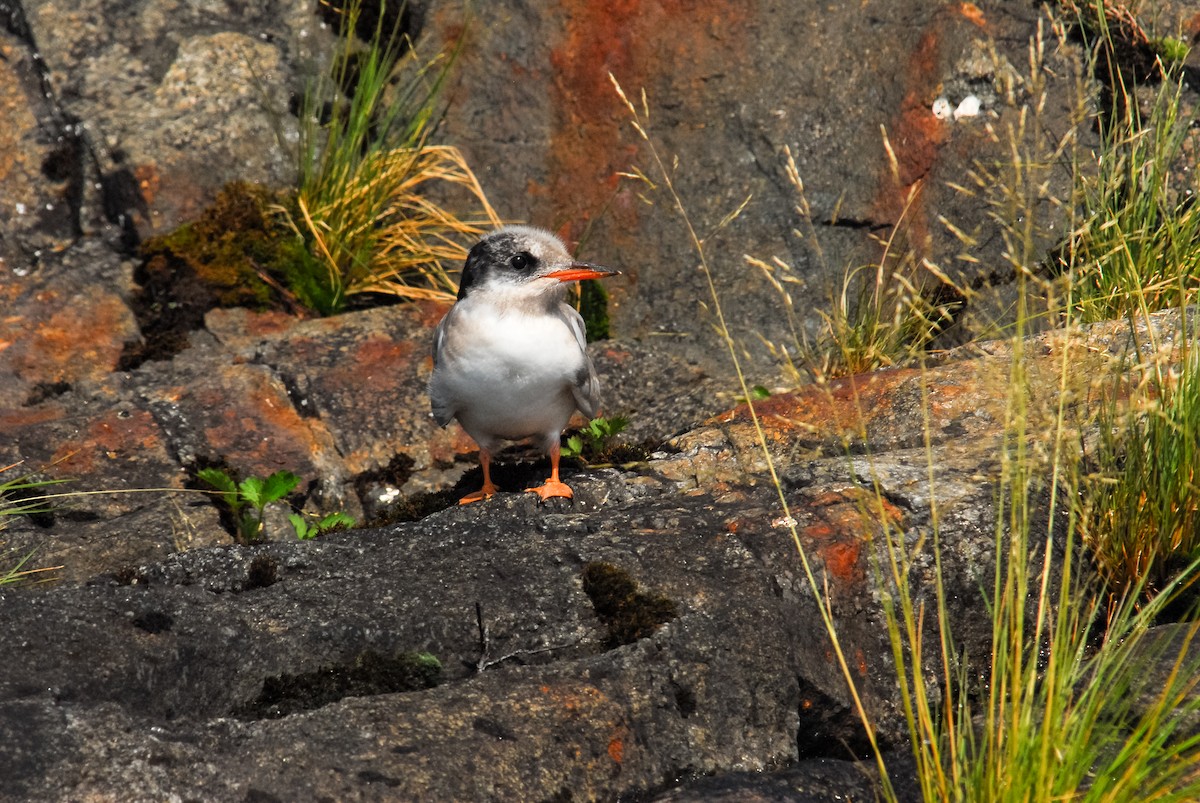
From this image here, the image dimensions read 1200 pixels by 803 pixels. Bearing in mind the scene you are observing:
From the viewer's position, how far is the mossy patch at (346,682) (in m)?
3.29

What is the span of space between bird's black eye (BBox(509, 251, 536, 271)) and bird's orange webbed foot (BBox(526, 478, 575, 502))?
0.81 meters

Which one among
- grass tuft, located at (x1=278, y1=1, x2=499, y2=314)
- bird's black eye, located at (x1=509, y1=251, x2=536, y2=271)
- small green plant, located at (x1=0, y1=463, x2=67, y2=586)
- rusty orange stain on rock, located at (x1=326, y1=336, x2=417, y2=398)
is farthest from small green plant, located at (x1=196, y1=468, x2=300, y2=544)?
grass tuft, located at (x1=278, y1=1, x2=499, y2=314)

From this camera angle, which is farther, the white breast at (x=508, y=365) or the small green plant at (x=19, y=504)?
the white breast at (x=508, y=365)

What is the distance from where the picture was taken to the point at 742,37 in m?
7.42

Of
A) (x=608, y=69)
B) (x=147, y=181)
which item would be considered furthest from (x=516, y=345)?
(x=147, y=181)

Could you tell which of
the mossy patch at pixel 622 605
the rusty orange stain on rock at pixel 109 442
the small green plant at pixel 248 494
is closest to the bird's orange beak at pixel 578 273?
the small green plant at pixel 248 494

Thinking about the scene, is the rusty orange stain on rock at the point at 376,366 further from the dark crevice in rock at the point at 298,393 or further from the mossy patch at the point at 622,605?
the mossy patch at the point at 622,605

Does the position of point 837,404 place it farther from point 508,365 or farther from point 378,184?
point 378,184

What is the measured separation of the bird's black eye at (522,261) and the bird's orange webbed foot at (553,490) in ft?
2.67

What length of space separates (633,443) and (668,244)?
5.51 feet

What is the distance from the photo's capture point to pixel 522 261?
4949mm

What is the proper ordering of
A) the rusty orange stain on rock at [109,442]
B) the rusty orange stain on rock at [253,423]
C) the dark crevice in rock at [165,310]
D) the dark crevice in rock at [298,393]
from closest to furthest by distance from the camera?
the rusty orange stain on rock at [109,442] → the rusty orange stain on rock at [253,423] → the dark crevice in rock at [298,393] → the dark crevice in rock at [165,310]

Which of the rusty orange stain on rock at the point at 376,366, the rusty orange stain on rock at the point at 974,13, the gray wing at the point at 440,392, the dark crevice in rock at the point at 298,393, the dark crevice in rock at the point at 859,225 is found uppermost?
the rusty orange stain on rock at the point at 974,13

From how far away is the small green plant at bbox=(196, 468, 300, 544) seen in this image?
5.25 m
